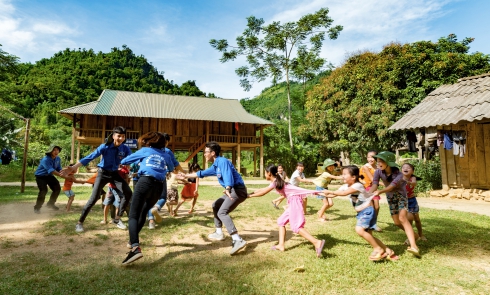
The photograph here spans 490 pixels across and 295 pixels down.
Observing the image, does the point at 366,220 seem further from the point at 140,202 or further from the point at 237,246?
the point at 140,202

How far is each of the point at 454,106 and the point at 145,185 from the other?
11.5 metres

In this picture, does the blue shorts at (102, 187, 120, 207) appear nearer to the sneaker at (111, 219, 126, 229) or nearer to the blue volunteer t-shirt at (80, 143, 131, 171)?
the sneaker at (111, 219, 126, 229)

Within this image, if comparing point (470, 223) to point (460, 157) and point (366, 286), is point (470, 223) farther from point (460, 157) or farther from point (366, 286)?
point (460, 157)

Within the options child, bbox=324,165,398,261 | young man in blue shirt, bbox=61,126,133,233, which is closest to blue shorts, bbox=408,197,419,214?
child, bbox=324,165,398,261

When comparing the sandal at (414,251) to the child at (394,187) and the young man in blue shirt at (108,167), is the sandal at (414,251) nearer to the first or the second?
the child at (394,187)

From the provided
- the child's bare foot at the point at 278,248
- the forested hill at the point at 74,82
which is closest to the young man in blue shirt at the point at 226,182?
the child's bare foot at the point at 278,248

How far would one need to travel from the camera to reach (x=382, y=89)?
1842cm

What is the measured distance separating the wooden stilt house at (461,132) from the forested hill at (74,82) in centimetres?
4631

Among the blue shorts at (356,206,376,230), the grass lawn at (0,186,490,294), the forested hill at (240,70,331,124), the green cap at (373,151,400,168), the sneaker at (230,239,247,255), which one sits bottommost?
the grass lawn at (0,186,490,294)

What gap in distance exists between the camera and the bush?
1192 cm

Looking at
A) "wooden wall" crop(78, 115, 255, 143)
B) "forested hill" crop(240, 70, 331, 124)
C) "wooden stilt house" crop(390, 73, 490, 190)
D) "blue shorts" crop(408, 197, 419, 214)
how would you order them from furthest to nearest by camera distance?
"forested hill" crop(240, 70, 331, 124)
"wooden wall" crop(78, 115, 255, 143)
"wooden stilt house" crop(390, 73, 490, 190)
"blue shorts" crop(408, 197, 419, 214)

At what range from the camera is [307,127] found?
21328 mm

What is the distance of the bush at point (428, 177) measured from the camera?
469 inches

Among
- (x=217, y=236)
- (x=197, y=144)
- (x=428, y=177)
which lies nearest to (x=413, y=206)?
(x=217, y=236)
